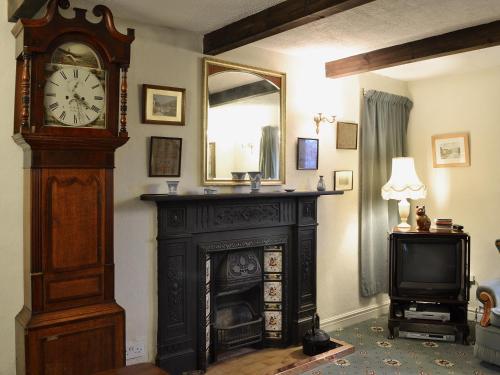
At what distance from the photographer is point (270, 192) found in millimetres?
3553

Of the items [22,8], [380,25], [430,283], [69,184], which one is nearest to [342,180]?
[430,283]

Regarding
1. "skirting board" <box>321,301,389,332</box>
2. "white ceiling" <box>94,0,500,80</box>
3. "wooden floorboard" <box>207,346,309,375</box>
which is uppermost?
"white ceiling" <box>94,0,500,80</box>

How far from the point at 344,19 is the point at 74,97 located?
171cm

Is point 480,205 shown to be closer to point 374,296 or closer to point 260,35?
point 374,296

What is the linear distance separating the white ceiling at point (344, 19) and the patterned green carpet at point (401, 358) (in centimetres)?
238

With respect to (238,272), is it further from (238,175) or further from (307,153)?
(307,153)

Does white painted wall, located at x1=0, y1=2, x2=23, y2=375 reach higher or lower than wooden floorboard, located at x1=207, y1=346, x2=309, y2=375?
higher

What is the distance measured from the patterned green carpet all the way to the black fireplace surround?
1.54 ft

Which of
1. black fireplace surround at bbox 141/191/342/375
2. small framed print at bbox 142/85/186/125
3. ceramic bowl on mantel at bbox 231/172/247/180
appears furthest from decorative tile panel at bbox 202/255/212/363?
small framed print at bbox 142/85/186/125

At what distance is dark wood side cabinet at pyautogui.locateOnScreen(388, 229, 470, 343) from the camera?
3863 millimetres

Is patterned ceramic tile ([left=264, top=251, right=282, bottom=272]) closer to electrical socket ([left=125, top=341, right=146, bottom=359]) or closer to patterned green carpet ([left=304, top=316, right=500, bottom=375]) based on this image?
patterned green carpet ([left=304, top=316, right=500, bottom=375])

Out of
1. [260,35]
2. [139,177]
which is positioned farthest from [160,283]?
[260,35]

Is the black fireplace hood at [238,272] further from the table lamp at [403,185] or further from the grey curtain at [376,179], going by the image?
the table lamp at [403,185]

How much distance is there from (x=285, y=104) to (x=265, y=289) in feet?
4.94
